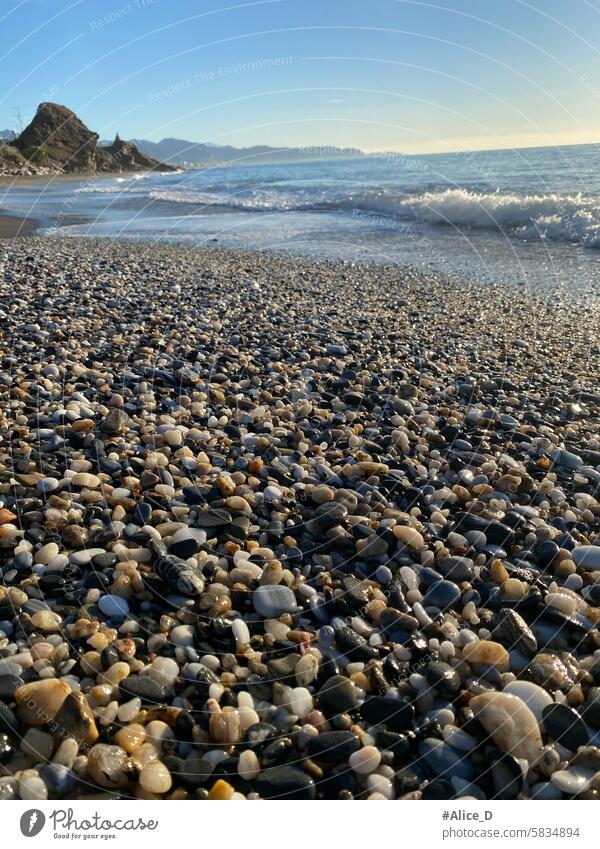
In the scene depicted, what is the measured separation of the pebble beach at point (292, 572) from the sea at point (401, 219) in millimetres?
6375

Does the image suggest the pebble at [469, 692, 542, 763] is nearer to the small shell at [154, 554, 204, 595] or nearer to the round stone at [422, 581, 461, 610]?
the round stone at [422, 581, 461, 610]

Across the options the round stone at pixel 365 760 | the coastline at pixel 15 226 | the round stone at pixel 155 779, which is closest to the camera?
the round stone at pixel 155 779

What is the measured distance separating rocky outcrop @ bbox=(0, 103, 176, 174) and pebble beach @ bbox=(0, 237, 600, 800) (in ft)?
200

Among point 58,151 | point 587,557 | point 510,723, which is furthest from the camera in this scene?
point 58,151

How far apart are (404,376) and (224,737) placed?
454 centimetres

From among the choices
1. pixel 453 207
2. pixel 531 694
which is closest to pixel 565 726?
pixel 531 694

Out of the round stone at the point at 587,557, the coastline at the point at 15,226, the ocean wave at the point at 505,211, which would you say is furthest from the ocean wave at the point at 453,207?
the round stone at the point at 587,557

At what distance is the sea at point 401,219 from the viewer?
1554 cm

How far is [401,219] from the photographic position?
2291 cm

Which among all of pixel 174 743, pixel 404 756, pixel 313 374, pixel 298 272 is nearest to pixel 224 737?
pixel 174 743

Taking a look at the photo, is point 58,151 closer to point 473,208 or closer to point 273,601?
point 473,208

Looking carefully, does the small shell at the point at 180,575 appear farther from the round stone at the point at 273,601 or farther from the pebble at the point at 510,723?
the pebble at the point at 510,723

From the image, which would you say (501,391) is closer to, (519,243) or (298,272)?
(298,272)

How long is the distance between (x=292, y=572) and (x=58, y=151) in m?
81.3
